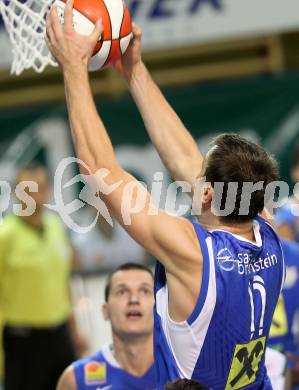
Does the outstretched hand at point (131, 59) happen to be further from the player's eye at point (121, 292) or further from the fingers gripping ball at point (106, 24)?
the player's eye at point (121, 292)

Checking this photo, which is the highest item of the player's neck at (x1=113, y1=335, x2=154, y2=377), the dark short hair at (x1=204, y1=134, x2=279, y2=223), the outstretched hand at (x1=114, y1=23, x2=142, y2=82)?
the outstretched hand at (x1=114, y1=23, x2=142, y2=82)

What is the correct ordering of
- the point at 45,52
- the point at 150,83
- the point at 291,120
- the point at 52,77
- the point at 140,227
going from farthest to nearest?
the point at 52,77
the point at 291,120
the point at 45,52
the point at 150,83
the point at 140,227

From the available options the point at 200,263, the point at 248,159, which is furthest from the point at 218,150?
Answer: the point at 200,263

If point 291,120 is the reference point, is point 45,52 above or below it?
below

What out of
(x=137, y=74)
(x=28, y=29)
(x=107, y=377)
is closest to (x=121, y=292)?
(x=107, y=377)

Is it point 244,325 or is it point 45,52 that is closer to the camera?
point 244,325

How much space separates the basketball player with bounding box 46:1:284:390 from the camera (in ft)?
12.5

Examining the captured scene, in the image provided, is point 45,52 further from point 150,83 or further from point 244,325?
point 244,325

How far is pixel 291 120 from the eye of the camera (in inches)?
471

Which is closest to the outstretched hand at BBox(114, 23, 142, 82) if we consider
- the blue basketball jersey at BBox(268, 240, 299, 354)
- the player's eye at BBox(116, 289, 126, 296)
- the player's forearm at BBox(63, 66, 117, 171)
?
the player's forearm at BBox(63, 66, 117, 171)

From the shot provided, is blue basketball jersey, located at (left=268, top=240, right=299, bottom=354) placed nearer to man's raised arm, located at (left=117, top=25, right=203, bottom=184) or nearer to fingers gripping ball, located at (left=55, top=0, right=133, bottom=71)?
man's raised arm, located at (left=117, top=25, right=203, bottom=184)

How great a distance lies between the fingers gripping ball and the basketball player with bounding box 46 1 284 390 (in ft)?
0.42

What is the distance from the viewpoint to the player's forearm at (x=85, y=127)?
3.81 meters

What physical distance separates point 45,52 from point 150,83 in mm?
719
